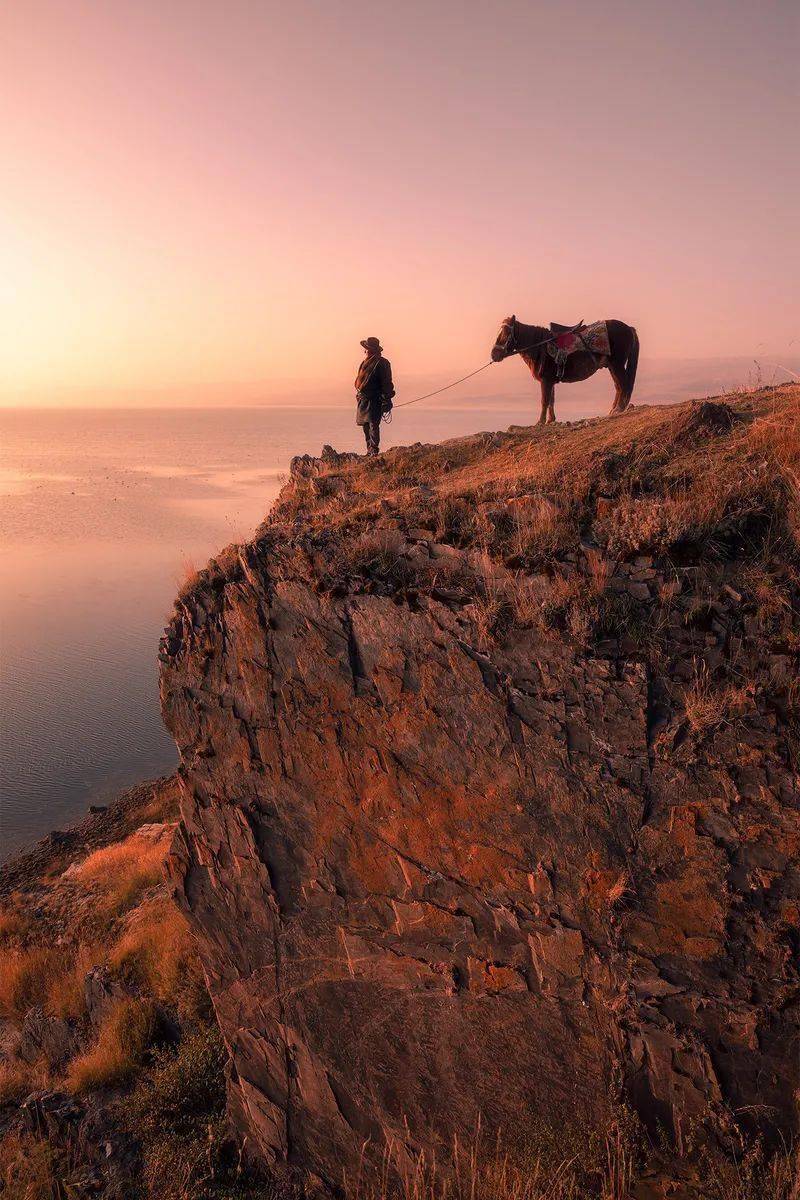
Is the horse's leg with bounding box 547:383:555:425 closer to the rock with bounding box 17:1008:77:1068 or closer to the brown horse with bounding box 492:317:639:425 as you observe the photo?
the brown horse with bounding box 492:317:639:425

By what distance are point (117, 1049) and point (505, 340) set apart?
1391 cm

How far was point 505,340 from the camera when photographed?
12023mm

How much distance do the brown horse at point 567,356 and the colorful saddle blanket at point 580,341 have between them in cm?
5

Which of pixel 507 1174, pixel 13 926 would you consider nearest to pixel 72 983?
pixel 13 926

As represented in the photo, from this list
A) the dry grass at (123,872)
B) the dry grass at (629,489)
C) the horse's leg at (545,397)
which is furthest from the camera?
the dry grass at (123,872)

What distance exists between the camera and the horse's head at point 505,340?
1200 cm

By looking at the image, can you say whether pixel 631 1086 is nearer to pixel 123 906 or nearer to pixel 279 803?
pixel 279 803

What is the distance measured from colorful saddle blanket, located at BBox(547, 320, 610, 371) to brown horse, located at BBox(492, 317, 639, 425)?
0.05 m

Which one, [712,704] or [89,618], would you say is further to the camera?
[89,618]

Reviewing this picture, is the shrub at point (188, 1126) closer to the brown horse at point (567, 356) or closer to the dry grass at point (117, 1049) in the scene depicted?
the dry grass at point (117, 1049)

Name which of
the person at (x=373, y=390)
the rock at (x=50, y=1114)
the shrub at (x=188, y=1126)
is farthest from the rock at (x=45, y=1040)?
the person at (x=373, y=390)

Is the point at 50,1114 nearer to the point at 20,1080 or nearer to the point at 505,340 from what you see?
the point at 20,1080

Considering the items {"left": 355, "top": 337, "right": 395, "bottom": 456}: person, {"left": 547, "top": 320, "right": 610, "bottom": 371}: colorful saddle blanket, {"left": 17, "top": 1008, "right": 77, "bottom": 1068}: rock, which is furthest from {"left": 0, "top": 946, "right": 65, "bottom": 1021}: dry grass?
{"left": 547, "top": 320, "right": 610, "bottom": 371}: colorful saddle blanket

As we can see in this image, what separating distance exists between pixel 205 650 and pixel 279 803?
75.4 inches
